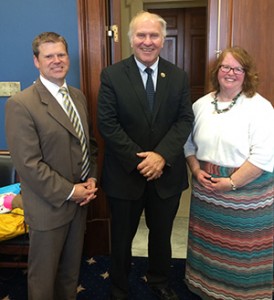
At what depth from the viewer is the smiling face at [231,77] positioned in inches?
64.3

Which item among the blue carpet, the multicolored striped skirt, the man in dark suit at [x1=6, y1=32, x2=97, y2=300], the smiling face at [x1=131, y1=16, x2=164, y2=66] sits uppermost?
the smiling face at [x1=131, y1=16, x2=164, y2=66]

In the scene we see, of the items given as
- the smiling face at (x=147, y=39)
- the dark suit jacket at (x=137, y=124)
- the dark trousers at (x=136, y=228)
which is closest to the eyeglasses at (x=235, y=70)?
the dark suit jacket at (x=137, y=124)

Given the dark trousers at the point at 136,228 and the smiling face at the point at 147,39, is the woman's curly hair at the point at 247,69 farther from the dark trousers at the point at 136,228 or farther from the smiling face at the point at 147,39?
the dark trousers at the point at 136,228

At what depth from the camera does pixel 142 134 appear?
1.64 metres

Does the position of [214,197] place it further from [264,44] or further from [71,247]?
[264,44]

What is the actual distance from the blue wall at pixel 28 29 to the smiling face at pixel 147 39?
25.9 inches

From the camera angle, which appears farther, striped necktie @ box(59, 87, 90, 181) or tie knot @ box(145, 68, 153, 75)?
tie knot @ box(145, 68, 153, 75)

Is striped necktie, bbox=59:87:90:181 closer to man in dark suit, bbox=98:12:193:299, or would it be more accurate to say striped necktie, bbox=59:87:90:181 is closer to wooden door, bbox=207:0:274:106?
man in dark suit, bbox=98:12:193:299

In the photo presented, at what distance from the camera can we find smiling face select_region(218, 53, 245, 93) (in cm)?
163

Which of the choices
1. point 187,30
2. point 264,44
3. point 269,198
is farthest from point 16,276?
point 187,30

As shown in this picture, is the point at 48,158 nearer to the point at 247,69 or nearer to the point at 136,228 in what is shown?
the point at 136,228

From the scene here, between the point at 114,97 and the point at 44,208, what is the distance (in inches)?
24.6

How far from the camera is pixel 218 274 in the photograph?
6.02 feet

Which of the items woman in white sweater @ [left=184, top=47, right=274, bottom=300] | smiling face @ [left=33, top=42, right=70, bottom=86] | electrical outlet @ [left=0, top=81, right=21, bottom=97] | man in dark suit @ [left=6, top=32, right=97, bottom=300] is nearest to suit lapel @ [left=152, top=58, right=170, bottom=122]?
woman in white sweater @ [left=184, top=47, right=274, bottom=300]
